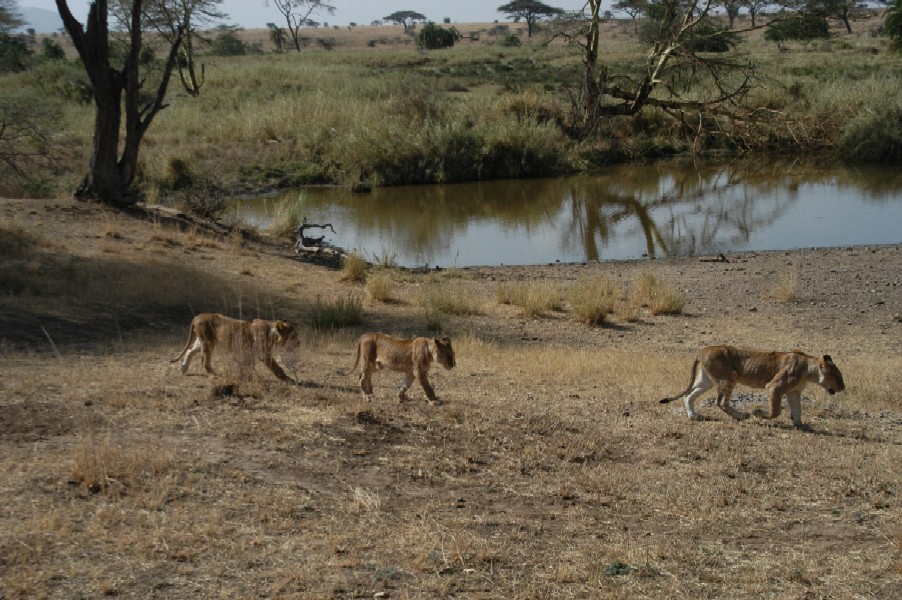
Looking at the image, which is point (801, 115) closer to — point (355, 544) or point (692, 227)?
point (692, 227)

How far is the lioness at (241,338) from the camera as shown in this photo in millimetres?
9250

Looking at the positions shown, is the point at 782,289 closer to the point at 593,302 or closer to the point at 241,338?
the point at 593,302

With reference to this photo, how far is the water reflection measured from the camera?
2466 cm

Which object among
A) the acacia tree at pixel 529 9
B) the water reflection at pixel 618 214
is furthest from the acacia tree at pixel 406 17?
the water reflection at pixel 618 214

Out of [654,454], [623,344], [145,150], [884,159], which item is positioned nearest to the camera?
[654,454]

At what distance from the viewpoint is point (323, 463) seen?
284 inches

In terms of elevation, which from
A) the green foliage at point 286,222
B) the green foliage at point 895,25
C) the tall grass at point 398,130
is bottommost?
the green foliage at point 286,222

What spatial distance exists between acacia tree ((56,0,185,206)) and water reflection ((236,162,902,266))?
5.18 m

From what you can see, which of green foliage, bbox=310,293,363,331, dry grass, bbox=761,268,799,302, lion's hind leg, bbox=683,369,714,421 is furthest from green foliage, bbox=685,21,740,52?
lion's hind leg, bbox=683,369,714,421

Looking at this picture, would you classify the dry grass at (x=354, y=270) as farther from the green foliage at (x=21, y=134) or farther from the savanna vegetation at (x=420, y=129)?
the savanna vegetation at (x=420, y=129)

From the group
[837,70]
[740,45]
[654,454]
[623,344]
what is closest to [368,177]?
[623,344]

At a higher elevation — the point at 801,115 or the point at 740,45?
the point at 740,45

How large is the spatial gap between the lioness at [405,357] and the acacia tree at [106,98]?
1316 centimetres

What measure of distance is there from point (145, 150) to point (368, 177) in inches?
318
